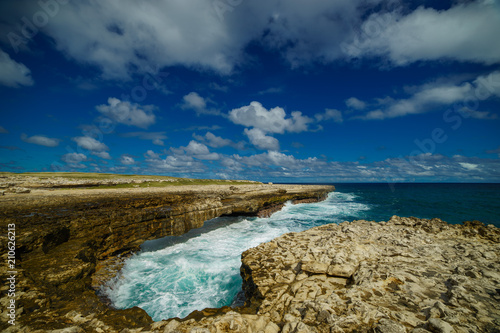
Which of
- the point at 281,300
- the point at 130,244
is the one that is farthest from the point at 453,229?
the point at 130,244

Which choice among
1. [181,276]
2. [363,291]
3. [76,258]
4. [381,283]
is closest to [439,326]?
[363,291]

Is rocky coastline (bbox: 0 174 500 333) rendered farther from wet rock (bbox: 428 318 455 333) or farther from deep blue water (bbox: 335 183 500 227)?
deep blue water (bbox: 335 183 500 227)

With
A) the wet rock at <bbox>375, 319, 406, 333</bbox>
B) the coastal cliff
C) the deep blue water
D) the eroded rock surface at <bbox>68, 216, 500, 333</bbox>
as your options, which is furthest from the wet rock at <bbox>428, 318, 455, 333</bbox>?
the deep blue water

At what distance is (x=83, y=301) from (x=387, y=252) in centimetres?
1063

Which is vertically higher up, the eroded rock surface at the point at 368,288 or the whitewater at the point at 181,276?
the eroded rock surface at the point at 368,288

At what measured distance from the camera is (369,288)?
200 inches

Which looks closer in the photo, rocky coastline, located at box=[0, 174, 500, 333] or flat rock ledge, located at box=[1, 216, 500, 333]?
flat rock ledge, located at box=[1, 216, 500, 333]

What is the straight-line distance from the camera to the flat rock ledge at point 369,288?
153 inches

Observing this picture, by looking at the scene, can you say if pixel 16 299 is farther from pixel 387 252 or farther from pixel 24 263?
pixel 387 252

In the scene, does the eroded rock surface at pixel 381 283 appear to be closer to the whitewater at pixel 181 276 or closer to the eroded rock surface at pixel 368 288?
the eroded rock surface at pixel 368 288

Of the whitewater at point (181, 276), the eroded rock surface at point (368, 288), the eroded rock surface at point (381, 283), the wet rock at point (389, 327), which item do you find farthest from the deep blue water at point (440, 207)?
the wet rock at point (389, 327)

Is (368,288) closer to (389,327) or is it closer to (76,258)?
(389,327)

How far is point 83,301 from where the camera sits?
224 inches

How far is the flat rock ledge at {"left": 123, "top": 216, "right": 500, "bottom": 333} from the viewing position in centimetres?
389
